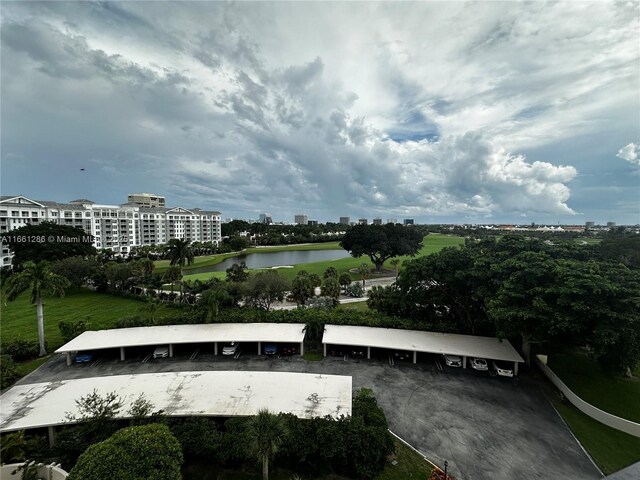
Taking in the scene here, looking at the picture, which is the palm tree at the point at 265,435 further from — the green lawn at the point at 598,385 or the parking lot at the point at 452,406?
Answer: the green lawn at the point at 598,385

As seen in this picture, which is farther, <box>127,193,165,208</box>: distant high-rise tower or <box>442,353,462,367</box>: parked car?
<box>127,193,165,208</box>: distant high-rise tower

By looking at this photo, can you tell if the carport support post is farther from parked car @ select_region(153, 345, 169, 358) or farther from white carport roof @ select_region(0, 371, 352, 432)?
parked car @ select_region(153, 345, 169, 358)

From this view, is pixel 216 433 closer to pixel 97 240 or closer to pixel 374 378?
pixel 374 378

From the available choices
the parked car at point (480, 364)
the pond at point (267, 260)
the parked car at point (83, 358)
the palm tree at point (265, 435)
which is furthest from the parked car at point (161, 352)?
the pond at point (267, 260)

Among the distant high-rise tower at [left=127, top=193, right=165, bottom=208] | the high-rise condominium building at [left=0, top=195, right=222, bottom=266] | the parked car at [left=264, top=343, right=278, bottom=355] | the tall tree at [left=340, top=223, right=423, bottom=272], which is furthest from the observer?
the distant high-rise tower at [left=127, top=193, right=165, bottom=208]

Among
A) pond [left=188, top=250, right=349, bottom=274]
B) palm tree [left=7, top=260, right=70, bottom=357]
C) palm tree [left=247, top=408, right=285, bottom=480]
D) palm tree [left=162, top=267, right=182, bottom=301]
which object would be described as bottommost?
pond [left=188, top=250, right=349, bottom=274]

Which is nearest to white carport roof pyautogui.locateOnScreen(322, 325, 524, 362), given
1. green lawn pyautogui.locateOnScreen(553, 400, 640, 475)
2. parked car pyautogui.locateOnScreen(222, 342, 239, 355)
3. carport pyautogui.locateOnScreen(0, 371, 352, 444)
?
green lawn pyautogui.locateOnScreen(553, 400, 640, 475)

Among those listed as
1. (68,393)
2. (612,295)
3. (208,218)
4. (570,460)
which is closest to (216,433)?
(68,393)
